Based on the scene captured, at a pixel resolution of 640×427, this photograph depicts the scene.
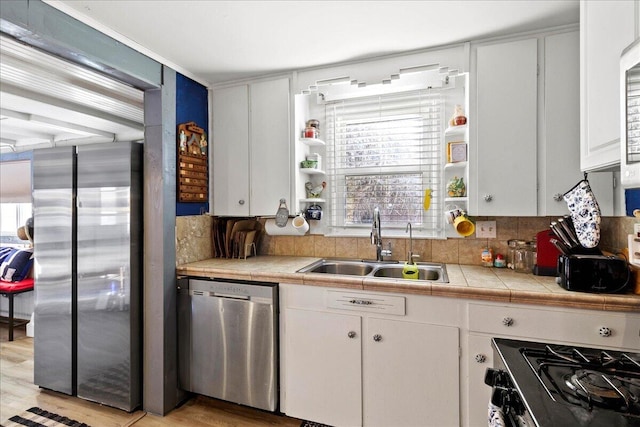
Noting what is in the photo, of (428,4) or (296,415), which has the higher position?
(428,4)

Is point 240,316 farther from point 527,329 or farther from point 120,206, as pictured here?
point 527,329

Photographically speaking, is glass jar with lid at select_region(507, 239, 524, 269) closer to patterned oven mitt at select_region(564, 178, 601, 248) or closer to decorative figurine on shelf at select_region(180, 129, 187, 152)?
patterned oven mitt at select_region(564, 178, 601, 248)

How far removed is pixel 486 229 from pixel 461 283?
68 centimetres

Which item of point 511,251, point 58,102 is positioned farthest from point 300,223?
point 58,102

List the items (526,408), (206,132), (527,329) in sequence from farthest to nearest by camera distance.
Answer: (206,132), (527,329), (526,408)

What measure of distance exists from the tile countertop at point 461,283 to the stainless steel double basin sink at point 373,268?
7cm

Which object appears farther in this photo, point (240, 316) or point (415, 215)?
point (415, 215)

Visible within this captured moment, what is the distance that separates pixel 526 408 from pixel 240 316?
1.60m

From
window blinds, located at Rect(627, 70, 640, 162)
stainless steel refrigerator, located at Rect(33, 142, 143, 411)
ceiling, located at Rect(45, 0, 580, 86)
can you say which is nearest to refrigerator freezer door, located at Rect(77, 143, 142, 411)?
stainless steel refrigerator, located at Rect(33, 142, 143, 411)

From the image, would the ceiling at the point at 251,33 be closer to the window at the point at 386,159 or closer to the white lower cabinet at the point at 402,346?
the window at the point at 386,159

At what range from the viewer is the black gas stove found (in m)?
0.70

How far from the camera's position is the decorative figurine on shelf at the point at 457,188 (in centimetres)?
212

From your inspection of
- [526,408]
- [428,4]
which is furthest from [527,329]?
[428,4]

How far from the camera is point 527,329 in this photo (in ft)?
4.98
